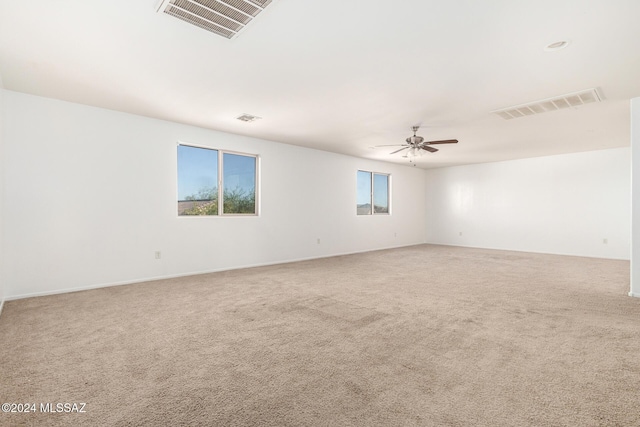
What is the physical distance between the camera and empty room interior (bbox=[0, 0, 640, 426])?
195 centimetres

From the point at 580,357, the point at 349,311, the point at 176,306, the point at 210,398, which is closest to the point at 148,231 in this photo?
the point at 176,306

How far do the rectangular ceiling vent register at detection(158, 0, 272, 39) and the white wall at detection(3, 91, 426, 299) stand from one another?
3.08m

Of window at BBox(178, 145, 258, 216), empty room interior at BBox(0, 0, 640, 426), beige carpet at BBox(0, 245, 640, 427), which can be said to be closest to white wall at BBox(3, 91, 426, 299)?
empty room interior at BBox(0, 0, 640, 426)

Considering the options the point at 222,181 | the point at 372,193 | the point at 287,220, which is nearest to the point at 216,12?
the point at 222,181

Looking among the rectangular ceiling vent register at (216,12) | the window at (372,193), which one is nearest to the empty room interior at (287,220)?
the rectangular ceiling vent register at (216,12)

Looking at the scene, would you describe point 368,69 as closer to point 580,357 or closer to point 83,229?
point 580,357

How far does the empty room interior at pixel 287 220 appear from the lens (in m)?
1.95

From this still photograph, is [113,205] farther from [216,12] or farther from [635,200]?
[635,200]

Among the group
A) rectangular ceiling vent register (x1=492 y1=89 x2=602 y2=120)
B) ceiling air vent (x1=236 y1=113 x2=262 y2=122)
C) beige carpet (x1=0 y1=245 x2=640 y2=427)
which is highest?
ceiling air vent (x1=236 y1=113 x2=262 y2=122)

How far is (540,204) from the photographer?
845 centimetres

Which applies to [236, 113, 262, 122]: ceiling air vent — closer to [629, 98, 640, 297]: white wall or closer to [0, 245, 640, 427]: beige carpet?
[0, 245, 640, 427]: beige carpet

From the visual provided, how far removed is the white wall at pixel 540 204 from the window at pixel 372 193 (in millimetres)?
2194

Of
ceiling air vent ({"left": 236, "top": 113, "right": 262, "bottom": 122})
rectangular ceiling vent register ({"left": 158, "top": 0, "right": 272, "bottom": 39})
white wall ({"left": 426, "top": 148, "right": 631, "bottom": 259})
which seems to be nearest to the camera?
rectangular ceiling vent register ({"left": 158, "top": 0, "right": 272, "bottom": 39})

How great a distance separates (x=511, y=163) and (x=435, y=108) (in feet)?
19.2
